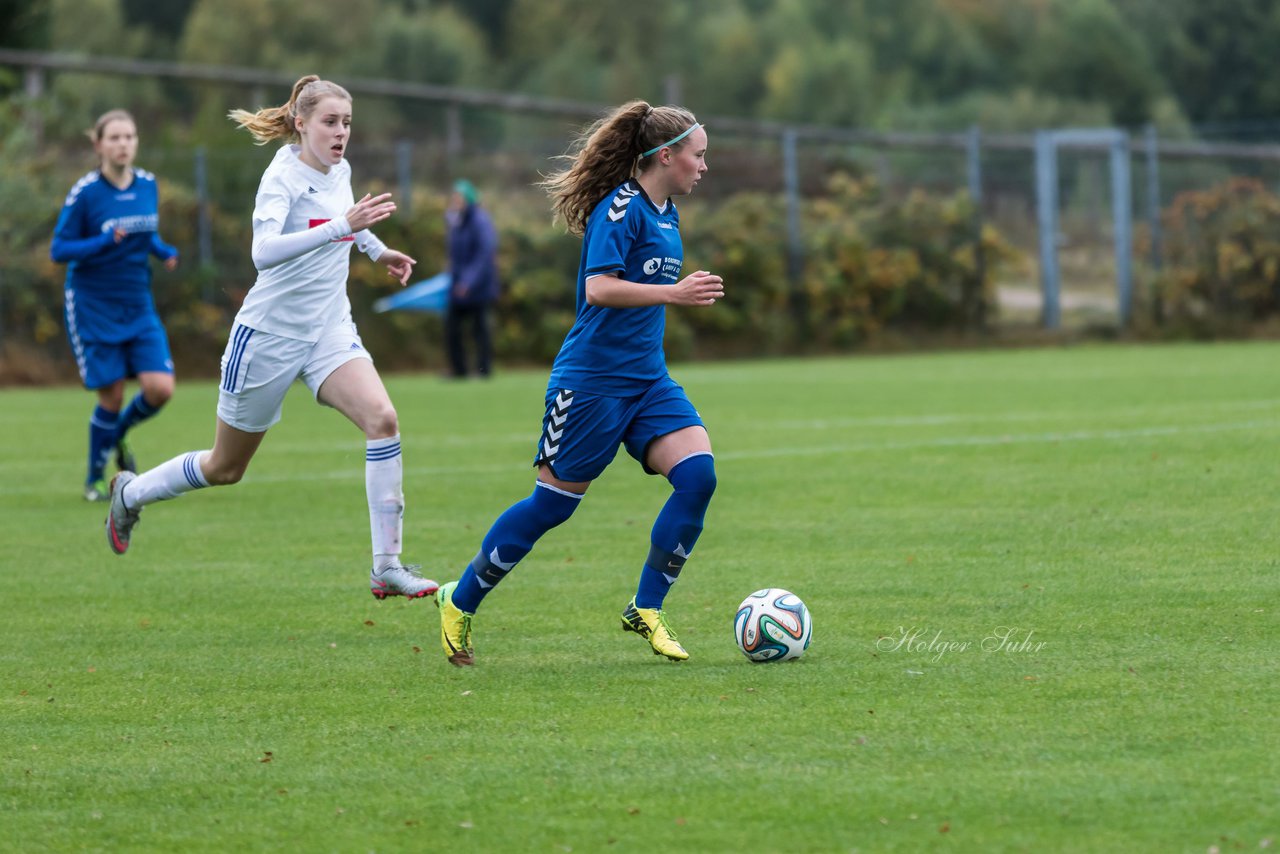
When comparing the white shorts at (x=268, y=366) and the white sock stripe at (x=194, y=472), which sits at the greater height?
the white shorts at (x=268, y=366)

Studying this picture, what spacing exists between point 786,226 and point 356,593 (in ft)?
61.8

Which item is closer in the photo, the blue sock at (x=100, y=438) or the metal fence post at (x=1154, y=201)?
the blue sock at (x=100, y=438)

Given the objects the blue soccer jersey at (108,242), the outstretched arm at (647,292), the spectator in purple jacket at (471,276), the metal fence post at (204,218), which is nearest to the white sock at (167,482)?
the outstretched arm at (647,292)

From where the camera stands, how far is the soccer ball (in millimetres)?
6117

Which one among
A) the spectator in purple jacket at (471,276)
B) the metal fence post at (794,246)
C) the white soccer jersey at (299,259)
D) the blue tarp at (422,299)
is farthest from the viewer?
the metal fence post at (794,246)

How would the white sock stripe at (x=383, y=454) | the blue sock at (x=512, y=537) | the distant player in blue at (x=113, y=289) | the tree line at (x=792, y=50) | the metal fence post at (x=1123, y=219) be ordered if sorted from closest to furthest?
1. the blue sock at (x=512, y=537)
2. the white sock stripe at (x=383, y=454)
3. the distant player in blue at (x=113, y=289)
4. the metal fence post at (x=1123, y=219)
5. the tree line at (x=792, y=50)

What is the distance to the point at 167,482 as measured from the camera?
8258 mm

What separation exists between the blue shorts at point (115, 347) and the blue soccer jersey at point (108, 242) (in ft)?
0.28

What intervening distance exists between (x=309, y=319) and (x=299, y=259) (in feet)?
0.82

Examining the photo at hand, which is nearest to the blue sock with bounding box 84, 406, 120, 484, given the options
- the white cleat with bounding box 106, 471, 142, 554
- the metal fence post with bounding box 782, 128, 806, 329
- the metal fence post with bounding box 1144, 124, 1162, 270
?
the white cleat with bounding box 106, 471, 142, 554

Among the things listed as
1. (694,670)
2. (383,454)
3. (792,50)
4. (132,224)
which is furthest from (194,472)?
(792,50)

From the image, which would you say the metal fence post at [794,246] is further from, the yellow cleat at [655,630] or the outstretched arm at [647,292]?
the outstretched arm at [647,292]

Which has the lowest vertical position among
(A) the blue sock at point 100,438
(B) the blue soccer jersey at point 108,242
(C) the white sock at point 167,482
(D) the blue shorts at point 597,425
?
(A) the blue sock at point 100,438

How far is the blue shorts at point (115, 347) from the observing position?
38.1 ft
